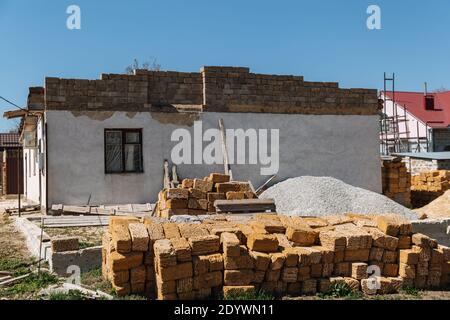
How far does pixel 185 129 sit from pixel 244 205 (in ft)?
13.9

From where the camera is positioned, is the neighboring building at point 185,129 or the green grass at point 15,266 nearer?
the green grass at point 15,266

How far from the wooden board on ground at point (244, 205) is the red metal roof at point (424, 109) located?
24.1 metres

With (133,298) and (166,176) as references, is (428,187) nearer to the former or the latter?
(166,176)

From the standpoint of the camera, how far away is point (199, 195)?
40.3 feet

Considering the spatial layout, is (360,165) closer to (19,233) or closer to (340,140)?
(340,140)

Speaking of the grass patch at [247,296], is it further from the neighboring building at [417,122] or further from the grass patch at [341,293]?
the neighboring building at [417,122]

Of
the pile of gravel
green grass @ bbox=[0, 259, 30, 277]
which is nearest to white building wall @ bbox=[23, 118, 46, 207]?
green grass @ bbox=[0, 259, 30, 277]

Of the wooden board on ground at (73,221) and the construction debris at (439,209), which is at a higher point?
the wooden board on ground at (73,221)

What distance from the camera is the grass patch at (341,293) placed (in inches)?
280

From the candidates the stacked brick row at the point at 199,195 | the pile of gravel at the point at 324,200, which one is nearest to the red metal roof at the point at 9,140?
the stacked brick row at the point at 199,195

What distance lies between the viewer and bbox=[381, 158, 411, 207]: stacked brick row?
1816 cm

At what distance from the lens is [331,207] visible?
1357 centimetres

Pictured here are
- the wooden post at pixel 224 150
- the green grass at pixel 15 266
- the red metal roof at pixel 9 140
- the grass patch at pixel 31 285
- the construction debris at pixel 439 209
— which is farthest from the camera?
the red metal roof at pixel 9 140

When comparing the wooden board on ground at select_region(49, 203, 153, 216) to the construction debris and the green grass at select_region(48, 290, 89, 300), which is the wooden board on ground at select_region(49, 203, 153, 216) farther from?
the construction debris
